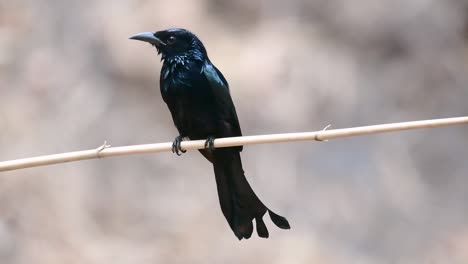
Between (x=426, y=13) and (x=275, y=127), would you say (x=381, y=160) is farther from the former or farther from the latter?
(x=426, y=13)

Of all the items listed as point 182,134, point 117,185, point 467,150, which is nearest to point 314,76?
point 467,150

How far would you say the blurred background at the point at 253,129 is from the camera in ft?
9.70

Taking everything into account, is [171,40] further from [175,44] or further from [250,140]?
[250,140]

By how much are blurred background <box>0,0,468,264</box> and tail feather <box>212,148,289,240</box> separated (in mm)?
995

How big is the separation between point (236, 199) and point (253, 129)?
3.66 feet

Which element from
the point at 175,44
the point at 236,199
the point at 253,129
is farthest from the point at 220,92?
the point at 253,129

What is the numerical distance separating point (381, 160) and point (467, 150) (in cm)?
39

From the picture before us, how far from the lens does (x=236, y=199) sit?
197cm

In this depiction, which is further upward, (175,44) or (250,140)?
(175,44)

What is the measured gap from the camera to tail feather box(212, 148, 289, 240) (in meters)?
1.91

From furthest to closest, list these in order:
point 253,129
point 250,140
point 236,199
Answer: point 253,129 < point 236,199 < point 250,140

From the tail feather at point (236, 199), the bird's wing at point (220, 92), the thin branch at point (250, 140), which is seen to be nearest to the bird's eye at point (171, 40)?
the bird's wing at point (220, 92)

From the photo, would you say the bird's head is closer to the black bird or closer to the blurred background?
the black bird

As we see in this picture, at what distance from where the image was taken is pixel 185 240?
2961mm
